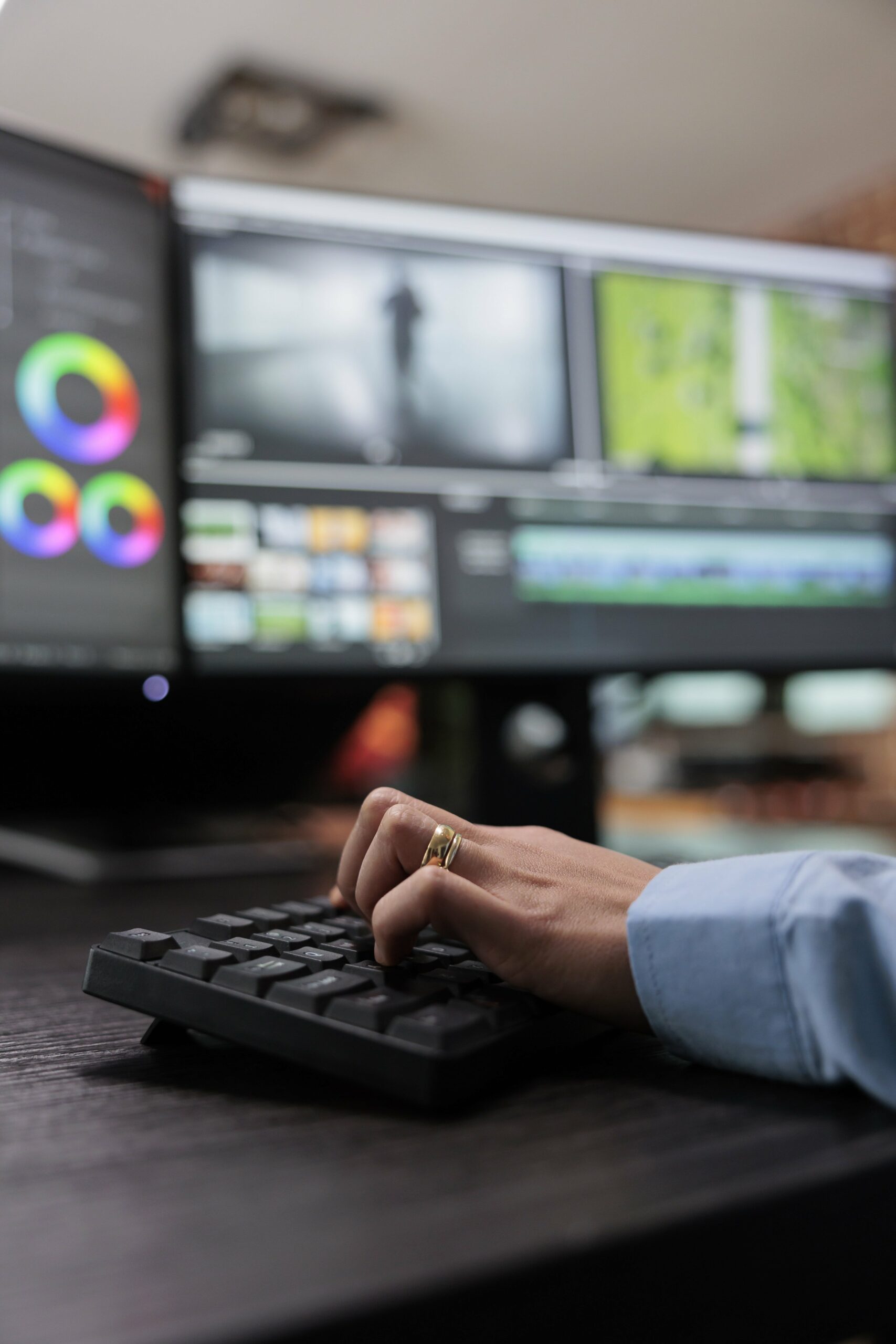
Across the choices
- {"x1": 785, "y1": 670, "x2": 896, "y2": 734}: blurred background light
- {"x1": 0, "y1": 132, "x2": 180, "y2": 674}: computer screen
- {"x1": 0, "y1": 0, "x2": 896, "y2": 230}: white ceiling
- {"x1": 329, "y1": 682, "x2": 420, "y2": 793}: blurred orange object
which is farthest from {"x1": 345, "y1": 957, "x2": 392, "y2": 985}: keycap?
{"x1": 785, "y1": 670, "x2": 896, "y2": 734}: blurred background light

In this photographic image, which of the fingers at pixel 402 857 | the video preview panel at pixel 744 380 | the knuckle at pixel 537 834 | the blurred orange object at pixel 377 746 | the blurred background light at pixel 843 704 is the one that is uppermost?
the video preview panel at pixel 744 380

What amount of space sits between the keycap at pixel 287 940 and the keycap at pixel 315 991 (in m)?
0.04

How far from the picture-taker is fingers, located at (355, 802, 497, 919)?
38 centimetres

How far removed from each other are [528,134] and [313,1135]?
3.35m

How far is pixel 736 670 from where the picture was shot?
0.92m

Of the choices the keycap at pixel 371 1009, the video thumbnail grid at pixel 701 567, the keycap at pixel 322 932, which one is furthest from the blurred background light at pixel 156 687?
the keycap at pixel 371 1009

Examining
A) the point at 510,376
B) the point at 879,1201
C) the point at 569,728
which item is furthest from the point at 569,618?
the point at 879,1201

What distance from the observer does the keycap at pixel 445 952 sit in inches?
14.3

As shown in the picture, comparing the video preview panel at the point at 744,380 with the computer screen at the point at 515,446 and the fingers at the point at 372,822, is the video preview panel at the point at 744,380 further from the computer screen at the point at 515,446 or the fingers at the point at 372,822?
the fingers at the point at 372,822

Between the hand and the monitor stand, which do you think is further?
the monitor stand

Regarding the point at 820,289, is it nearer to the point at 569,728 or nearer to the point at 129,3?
the point at 569,728

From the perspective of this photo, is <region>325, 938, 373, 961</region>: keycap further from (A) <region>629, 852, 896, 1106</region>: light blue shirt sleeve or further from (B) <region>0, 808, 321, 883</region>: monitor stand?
(B) <region>0, 808, 321, 883</region>: monitor stand

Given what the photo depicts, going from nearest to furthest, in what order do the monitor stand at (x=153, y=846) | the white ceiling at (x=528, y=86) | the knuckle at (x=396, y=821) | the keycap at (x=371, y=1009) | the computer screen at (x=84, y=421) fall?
the keycap at (x=371, y=1009)
the knuckle at (x=396, y=821)
the computer screen at (x=84, y=421)
the monitor stand at (x=153, y=846)
the white ceiling at (x=528, y=86)

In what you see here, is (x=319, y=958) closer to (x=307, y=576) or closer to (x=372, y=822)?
(x=372, y=822)
